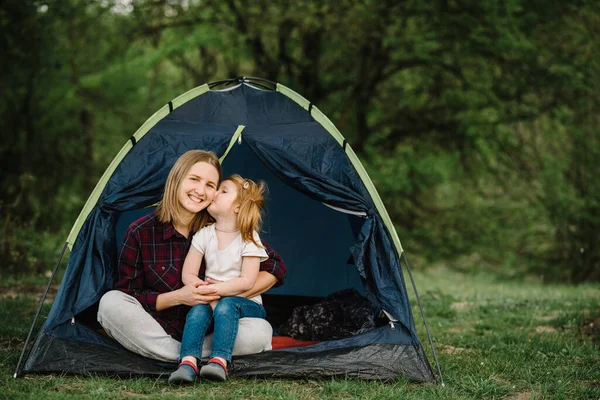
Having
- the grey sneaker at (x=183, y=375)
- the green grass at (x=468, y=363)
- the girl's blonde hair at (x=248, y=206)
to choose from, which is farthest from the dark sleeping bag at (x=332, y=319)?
the grey sneaker at (x=183, y=375)

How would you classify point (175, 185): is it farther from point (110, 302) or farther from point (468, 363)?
point (468, 363)

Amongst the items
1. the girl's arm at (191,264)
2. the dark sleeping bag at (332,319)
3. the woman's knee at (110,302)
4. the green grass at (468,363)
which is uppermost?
the girl's arm at (191,264)

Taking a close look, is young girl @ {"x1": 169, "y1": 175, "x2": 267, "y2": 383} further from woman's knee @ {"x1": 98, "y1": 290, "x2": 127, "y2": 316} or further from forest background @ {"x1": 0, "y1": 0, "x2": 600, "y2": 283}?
forest background @ {"x1": 0, "y1": 0, "x2": 600, "y2": 283}

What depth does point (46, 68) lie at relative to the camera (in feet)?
27.9

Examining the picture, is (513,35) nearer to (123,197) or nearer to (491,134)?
(491,134)

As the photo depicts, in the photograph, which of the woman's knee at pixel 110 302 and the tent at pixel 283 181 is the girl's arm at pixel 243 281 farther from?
the woman's knee at pixel 110 302

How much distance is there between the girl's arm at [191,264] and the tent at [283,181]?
1.47ft

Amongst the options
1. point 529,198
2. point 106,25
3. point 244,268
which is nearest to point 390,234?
point 244,268

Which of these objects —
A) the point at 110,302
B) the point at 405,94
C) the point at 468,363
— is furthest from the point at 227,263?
the point at 405,94

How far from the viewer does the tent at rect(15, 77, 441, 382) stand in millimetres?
3660

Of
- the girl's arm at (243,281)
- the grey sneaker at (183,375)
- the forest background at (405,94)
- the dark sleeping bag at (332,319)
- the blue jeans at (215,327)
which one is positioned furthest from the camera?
the forest background at (405,94)

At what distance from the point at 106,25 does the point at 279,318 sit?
9.44 m

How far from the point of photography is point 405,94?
38.4ft

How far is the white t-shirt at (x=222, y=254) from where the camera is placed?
388 cm
